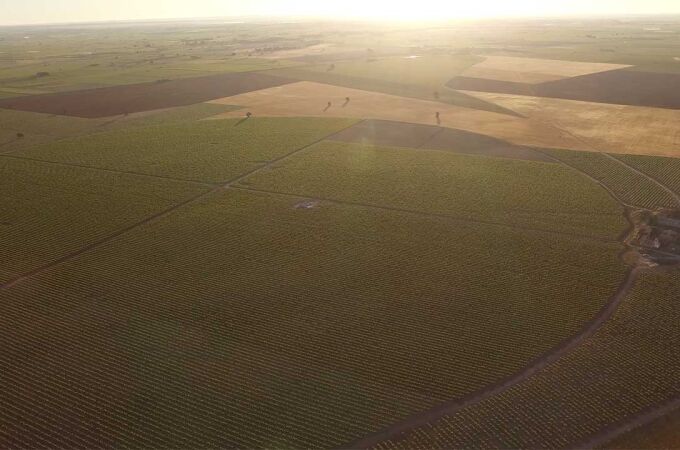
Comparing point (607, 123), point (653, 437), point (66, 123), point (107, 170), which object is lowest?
point (653, 437)

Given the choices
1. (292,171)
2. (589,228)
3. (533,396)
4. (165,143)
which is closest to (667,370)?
(533,396)

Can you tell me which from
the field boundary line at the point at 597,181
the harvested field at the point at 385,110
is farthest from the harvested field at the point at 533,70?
the field boundary line at the point at 597,181

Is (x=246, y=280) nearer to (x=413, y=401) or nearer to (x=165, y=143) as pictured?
(x=413, y=401)

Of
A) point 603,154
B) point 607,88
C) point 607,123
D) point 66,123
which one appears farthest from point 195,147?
point 607,88

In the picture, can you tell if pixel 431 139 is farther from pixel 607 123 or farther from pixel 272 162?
pixel 607 123

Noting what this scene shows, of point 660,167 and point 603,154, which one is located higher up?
point 603,154

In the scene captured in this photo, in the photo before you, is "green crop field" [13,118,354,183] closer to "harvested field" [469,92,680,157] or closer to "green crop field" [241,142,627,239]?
"green crop field" [241,142,627,239]

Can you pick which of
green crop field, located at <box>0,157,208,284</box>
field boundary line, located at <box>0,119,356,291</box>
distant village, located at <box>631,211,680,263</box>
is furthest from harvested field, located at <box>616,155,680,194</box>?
green crop field, located at <box>0,157,208,284</box>
